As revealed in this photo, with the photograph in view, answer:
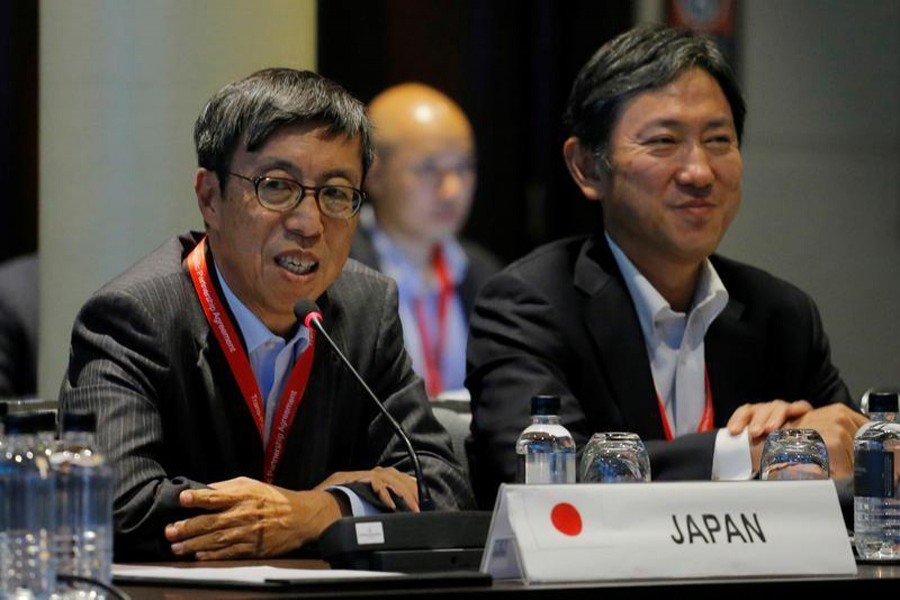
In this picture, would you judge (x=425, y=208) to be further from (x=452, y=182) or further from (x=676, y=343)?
(x=676, y=343)

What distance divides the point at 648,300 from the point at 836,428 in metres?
0.57

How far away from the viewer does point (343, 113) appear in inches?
133

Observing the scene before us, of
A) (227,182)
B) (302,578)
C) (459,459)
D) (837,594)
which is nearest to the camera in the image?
(302,578)

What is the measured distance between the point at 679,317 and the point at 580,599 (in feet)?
5.60

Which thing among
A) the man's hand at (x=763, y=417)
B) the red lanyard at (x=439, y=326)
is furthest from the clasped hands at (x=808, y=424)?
the red lanyard at (x=439, y=326)

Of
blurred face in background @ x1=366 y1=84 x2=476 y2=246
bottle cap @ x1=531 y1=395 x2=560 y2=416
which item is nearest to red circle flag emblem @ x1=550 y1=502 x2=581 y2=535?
bottle cap @ x1=531 y1=395 x2=560 y2=416

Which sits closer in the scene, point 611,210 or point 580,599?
point 580,599

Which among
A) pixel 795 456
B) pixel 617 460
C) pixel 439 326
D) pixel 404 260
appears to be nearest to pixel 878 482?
pixel 795 456

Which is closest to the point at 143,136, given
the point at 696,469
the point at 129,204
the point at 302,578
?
the point at 129,204

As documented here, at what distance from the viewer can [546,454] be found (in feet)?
10.9

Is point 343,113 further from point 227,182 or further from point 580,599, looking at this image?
point 580,599

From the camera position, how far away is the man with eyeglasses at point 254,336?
3.23m

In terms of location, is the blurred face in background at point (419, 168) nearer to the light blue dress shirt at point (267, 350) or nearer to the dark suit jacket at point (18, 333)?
the dark suit jacket at point (18, 333)

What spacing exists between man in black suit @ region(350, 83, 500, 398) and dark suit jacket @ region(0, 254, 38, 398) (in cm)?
208
